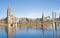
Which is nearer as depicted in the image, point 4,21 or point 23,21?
point 4,21

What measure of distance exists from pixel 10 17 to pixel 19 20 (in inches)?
180

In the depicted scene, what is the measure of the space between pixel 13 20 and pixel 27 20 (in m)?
5.65

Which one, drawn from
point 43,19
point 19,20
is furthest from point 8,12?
point 43,19

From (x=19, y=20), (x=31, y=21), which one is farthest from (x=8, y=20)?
(x=31, y=21)

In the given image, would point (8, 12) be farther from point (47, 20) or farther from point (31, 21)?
point (47, 20)

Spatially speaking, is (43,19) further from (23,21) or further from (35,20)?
(23,21)

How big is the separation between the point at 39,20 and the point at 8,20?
11.5 m

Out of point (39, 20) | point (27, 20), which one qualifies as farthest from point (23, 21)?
point (39, 20)

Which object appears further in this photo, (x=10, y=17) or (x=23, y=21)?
(x=23, y=21)

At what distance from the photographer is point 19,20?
5259cm

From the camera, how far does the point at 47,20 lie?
181 ft

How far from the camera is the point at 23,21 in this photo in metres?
53.9

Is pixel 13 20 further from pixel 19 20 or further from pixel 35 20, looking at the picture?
pixel 35 20

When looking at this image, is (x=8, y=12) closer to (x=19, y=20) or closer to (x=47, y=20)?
(x=19, y=20)
